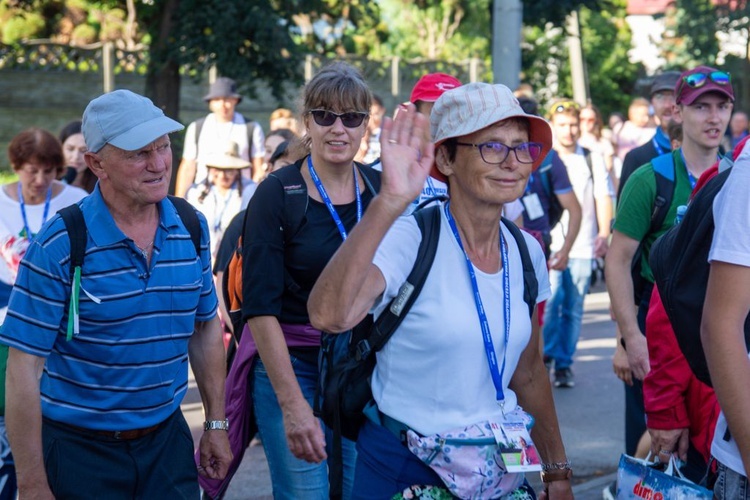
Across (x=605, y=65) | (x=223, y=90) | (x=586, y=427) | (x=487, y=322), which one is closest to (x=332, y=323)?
(x=487, y=322)

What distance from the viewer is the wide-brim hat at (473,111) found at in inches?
129

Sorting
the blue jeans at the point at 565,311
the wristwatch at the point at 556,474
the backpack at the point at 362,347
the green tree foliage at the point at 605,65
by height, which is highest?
the green tree foliage at the point at 605,65

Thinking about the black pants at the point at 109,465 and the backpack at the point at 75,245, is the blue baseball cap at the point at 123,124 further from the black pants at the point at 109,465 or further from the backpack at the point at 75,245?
the black pants at the point at 109,465

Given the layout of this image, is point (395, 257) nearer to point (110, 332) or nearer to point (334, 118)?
point (110, 332)

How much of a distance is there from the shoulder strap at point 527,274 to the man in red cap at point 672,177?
66.6 inches

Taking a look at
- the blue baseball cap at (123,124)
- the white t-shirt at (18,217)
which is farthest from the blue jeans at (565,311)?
the blue baseball cap at (123,124)

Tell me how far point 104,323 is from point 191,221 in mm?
528

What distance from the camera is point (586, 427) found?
7.98m

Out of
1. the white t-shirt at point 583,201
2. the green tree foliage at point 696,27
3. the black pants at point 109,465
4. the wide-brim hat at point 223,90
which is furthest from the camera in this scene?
the green tree foliage at point 696,27

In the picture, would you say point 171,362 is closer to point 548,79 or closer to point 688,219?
point 688,219

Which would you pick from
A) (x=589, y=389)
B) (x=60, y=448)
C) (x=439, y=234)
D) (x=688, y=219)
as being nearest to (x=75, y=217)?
Result: (x=60, y=448)

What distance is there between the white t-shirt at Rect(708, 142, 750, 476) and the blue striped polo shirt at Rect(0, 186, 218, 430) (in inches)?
64.7

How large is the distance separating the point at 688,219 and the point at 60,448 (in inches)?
76.6

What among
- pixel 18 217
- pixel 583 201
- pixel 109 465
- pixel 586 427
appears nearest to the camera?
pixel 109 465
